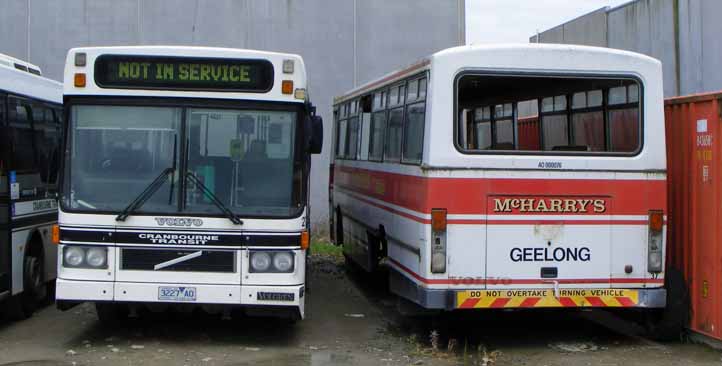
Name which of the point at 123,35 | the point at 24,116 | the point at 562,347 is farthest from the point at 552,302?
the point at 123,35

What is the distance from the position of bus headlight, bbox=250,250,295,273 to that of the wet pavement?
931 millimetres

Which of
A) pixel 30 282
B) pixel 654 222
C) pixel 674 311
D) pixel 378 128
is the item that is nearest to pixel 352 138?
pixel 378 128

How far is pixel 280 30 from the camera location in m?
22.3

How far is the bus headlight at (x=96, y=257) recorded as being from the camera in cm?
952

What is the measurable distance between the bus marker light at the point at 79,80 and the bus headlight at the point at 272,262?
8.17 feet

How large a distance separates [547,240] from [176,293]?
3883mm

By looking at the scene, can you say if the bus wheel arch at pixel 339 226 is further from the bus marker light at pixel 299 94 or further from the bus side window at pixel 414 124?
the bus marker light at pixel 299 94

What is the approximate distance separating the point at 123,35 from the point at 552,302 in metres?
14.7

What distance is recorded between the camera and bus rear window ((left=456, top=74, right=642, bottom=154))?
1011cm

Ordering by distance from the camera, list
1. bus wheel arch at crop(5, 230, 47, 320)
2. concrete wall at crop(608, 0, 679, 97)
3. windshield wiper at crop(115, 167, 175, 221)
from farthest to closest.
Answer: concrete wall at crop(608, 0, 679, 97), bus wheel arch at crop(5, 230, 47, 320), windshield wiper at crop(115, 167, 175, 221)

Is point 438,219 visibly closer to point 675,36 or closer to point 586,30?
point 675,36

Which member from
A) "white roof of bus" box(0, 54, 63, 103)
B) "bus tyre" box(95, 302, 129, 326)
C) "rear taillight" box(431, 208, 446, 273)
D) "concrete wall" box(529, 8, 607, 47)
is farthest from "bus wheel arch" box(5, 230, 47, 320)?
"concrete wall" box(529, 8, 607, 47)

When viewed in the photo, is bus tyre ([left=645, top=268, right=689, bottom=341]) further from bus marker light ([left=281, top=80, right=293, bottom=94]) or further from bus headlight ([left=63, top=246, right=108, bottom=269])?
bus headlight ([left=63, top=246, right=108, bottom=269])

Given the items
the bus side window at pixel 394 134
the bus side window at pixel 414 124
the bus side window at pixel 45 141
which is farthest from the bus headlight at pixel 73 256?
the bus side window at pixel 394 134
